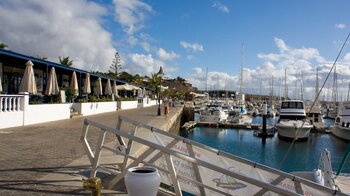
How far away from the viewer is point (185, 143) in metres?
6.84

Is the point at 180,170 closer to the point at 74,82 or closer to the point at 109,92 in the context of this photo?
the point at 74,82

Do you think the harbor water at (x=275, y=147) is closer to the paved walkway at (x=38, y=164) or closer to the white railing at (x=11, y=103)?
the paved walkway at (x=38, y=164)

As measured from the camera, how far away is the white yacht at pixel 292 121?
29.3 m

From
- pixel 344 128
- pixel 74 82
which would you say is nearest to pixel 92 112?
pixel 74 82

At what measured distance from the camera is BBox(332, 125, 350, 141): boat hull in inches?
1179

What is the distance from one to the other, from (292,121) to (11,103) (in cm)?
2498

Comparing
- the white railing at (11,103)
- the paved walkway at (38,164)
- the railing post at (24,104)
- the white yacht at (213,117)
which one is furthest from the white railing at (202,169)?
the white yacht at (213,117)

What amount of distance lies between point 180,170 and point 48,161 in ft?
11.8

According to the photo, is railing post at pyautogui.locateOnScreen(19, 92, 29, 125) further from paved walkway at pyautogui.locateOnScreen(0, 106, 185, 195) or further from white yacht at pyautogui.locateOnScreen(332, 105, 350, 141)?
white yacht at pyautogui.locateOnScreen(332, 105, 350, 141)

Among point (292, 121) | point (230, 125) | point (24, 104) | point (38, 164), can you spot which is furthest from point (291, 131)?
point (38, 164)

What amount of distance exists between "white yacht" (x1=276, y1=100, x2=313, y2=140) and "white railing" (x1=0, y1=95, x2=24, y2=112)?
75.1 feet

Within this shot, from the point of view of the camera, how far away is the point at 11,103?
600 inches

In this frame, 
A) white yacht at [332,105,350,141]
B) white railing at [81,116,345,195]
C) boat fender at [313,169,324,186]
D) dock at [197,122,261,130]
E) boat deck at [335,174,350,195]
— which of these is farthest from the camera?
dock at [197,122,261,130]

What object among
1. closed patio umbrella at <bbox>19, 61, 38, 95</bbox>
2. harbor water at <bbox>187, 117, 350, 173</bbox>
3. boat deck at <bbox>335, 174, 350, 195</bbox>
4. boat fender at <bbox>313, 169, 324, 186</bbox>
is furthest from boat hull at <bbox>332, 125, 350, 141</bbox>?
closed patio umbrella at <bbox>19, 61, 38, 95</bbox>
